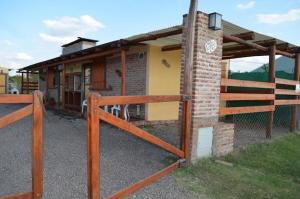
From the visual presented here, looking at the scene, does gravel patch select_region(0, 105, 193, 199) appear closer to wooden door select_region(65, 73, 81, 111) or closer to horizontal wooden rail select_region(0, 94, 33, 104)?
horizontal wooden rail select_region(0, 94, 33, 104)

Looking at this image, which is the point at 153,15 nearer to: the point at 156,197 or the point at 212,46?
the point at 212,46

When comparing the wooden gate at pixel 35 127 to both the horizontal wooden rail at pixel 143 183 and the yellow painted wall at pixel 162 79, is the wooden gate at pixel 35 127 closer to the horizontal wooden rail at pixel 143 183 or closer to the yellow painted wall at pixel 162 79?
the horizontal wooden rail at pixel 143 183

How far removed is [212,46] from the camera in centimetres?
517

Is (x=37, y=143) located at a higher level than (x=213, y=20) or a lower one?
lower

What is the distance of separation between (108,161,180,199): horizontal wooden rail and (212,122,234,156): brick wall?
3.90ft

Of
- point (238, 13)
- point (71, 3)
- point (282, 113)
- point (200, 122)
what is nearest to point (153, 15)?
point (238, 13)

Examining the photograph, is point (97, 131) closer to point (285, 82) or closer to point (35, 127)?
point (35, 127)

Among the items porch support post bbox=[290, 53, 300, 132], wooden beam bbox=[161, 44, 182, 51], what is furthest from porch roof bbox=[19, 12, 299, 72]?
porch support post bbox=[290, 53, 300, 132]

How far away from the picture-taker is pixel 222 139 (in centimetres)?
568

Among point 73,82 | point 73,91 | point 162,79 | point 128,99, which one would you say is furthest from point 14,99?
point 73,82

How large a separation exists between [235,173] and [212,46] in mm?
2295

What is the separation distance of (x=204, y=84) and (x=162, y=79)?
469 centimetres

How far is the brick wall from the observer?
18.1ft

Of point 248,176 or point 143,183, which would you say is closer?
point 143,183
